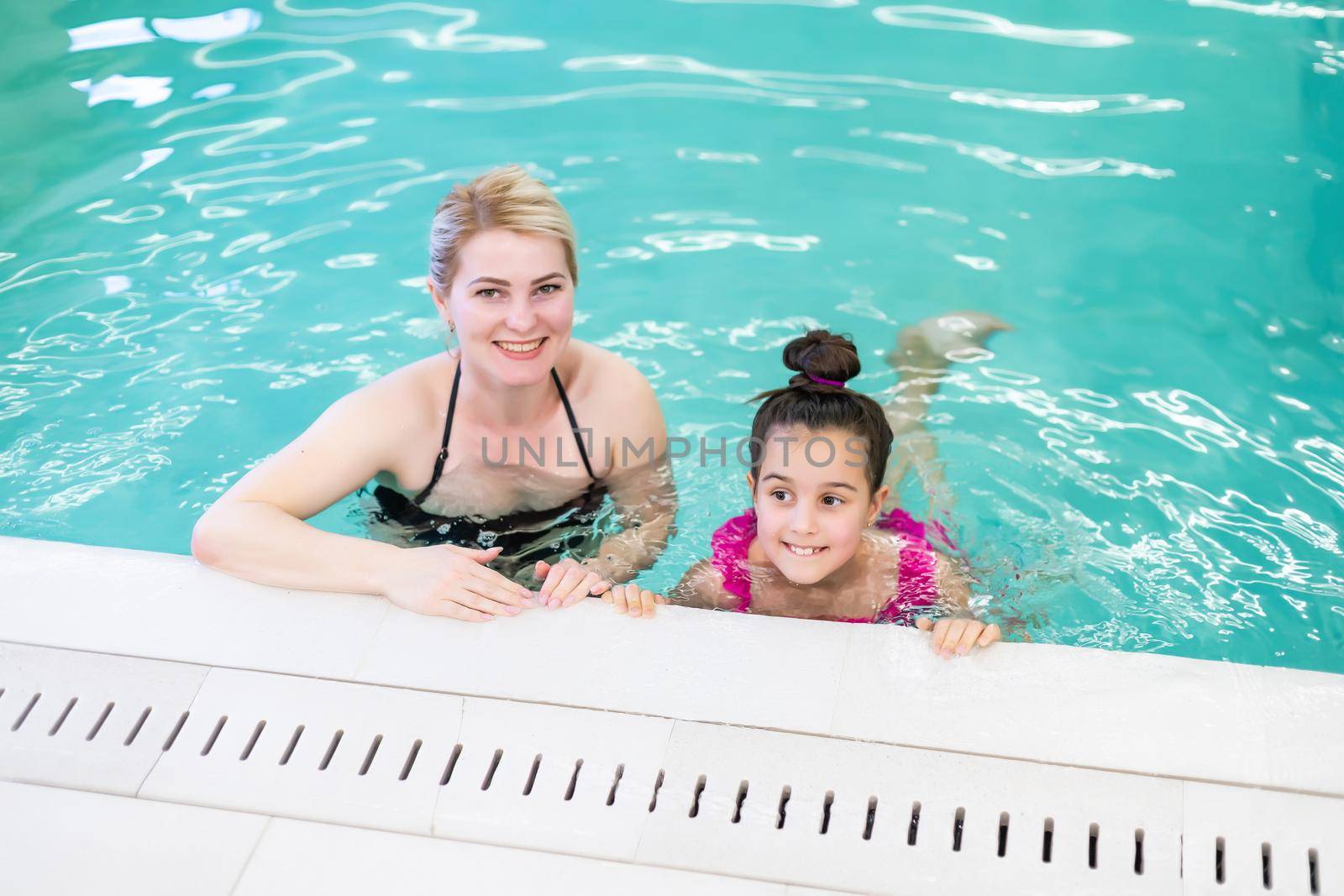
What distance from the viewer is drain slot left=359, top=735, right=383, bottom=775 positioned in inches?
87.2

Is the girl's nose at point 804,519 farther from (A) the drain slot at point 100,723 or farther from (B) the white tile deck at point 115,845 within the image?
(A) the drain slot at point 100,723

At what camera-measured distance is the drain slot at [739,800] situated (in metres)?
2.10

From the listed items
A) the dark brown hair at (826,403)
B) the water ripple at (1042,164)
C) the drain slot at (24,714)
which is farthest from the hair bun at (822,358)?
the water ripple at (1042,164)

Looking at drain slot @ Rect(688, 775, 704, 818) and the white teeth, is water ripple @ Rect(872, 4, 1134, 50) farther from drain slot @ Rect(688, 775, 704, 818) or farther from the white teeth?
drain slot @ Rect(688, 775, 704, 818)

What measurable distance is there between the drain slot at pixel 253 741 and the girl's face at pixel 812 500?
3.80 feet

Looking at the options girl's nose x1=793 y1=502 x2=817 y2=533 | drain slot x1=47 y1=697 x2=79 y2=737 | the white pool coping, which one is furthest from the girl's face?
drain slot x1=47 y1=697 x2=79 y2=737

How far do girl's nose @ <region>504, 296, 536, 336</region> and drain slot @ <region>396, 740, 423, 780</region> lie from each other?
3.53ft

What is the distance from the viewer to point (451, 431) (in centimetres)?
327

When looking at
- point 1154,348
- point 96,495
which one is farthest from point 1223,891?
point 96,495

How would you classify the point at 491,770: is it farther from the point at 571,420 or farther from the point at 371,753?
the point at 571,420

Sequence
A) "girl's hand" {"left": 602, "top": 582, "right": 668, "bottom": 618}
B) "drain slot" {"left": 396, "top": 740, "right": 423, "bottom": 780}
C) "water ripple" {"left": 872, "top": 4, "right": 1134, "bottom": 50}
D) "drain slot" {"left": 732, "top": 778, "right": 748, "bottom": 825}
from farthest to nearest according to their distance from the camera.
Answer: "water ripple" {"left": 872, "top": 4, "right": 1134, "bottom": 50} < "girl's hand" {"left": 602, "top": 582, "right": 668, "bottom": 618} < "drain slot" {"left": 396, "top": 740, "right": 423, "bottom": 780} < "drain slot" {"left": 732, "top": 778, "right": 748, "bottom": 825}

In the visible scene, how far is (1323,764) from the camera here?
205 centimetres

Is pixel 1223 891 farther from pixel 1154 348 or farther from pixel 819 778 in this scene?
pixel 1154 348

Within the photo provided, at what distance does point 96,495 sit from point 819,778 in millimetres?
2712
